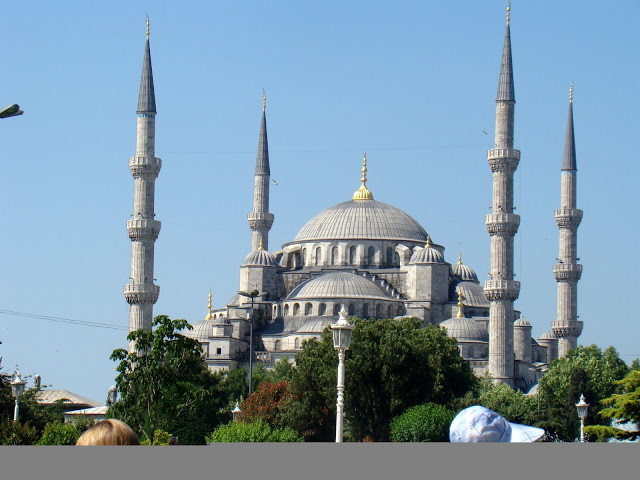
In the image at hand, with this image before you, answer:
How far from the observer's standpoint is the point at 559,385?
51.8 metres

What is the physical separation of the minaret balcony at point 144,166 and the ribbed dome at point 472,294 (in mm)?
18746

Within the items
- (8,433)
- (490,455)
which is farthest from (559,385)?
(490,455)

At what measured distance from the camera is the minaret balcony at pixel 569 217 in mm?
62500

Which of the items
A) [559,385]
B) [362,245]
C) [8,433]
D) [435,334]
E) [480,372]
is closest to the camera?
[8,433]

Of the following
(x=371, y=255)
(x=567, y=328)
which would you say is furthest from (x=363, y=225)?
(x=567, y=328)

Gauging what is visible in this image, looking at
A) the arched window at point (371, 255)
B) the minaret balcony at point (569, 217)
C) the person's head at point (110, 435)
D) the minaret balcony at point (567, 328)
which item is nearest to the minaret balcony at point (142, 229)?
the arched window at point (371, 255)

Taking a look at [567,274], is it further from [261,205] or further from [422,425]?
[422,425]

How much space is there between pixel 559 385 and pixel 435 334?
10.6 meters

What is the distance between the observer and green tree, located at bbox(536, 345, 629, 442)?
45000mm

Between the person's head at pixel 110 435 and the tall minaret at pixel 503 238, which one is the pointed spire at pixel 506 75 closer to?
the tall minaret at pixel 503 238

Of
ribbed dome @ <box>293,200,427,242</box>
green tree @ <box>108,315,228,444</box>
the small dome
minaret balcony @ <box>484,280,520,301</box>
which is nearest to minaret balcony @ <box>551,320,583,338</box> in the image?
minaret balcony @ <box>484,280,520,301</box>

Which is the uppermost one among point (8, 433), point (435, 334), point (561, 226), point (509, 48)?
point (509, 48)

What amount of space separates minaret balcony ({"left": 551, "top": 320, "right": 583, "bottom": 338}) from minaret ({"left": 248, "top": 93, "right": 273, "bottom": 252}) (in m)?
16.3

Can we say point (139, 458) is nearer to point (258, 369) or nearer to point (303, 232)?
point (258, 369)
